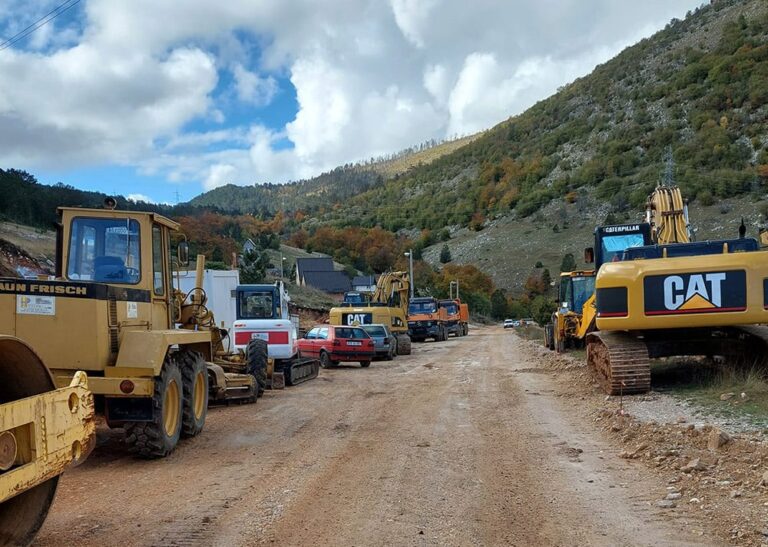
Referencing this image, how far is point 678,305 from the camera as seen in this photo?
11.1 meters

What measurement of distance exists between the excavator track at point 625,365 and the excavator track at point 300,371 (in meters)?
7.79

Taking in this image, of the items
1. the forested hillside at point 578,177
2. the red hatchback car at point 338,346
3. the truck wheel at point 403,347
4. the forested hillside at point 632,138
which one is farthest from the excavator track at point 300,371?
the forested hillside at point 632,138

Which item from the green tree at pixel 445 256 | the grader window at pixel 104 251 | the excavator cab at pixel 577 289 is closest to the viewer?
the grader window at pixel 104 251

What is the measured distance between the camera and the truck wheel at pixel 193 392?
9.25 metres

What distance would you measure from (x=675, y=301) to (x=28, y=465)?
976 centimetres

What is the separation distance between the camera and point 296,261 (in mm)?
84562

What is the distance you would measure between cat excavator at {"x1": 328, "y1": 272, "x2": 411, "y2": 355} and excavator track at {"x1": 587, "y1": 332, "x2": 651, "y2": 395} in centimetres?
2012

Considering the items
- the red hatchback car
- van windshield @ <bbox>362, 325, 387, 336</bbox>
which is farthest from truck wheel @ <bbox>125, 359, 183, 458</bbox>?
van windshield @ <bbox>362, 325, 387, 336</bbox>

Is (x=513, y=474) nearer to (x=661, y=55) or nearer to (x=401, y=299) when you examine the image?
(x=401, y=299)

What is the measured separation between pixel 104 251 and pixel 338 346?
15.4m

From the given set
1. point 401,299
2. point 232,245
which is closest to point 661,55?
point 232,245

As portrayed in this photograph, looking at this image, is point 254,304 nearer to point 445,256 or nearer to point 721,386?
point 721,386

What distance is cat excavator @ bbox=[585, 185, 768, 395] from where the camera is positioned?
10.8 metres

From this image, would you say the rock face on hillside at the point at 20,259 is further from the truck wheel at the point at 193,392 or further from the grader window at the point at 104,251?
the grader window at the point at 104,251
